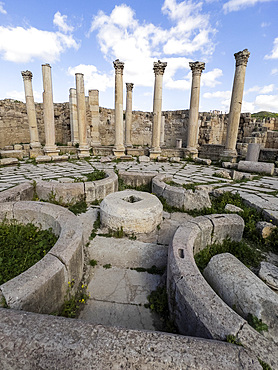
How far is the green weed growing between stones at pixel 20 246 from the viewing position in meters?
2.40

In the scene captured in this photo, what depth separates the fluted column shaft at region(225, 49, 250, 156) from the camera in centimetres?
930

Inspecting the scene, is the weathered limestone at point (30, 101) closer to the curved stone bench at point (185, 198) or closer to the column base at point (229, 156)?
the curved stone bench at point (185, 198)

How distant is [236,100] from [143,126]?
37.3ft

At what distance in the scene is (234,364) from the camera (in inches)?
50.6

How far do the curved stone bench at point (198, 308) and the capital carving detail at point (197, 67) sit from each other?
35.0 feet

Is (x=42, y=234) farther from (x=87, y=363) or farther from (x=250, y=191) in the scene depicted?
(x=250, y=191)

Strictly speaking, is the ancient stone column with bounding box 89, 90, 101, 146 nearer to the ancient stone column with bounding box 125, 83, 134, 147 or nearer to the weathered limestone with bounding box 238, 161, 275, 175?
the ancient stone column with bounding box 125, 83, 134, 147

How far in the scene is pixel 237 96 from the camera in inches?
382

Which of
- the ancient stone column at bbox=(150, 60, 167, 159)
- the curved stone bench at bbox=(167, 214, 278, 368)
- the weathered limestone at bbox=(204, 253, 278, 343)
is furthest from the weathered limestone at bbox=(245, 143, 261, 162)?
the weathered limestone at bbox=(204, 253, 278, 343)

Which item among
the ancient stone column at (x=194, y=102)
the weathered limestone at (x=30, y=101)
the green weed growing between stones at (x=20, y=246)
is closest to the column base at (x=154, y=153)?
the ancient stone column at (x=194, y=102)

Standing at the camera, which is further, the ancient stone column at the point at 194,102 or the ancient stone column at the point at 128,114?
the ancient stone column at the point at 128,114

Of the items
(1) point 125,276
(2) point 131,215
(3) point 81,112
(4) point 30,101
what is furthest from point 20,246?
(4) point 30,101

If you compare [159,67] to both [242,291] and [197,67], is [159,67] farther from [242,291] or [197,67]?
[242,291]

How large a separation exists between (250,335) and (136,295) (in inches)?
54.3
